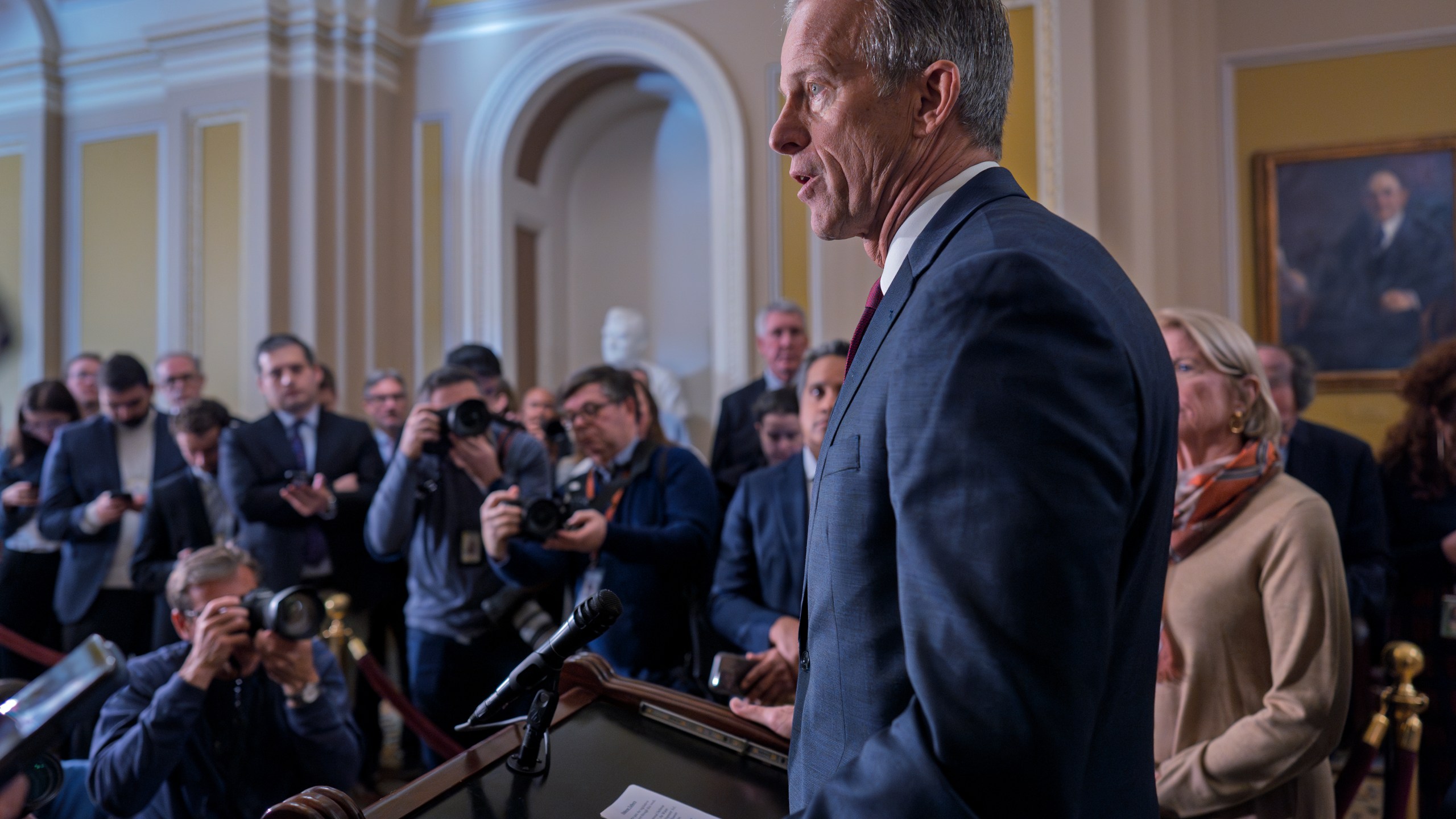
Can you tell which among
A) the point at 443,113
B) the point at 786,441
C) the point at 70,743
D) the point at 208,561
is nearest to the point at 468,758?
the point at 208,561

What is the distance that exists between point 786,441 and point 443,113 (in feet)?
14.3

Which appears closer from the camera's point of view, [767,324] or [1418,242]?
[767,324]

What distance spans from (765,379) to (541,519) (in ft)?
7.27

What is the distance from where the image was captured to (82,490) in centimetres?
404

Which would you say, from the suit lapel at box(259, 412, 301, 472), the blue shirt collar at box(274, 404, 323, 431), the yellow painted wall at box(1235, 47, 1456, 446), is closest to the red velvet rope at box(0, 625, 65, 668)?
the suit lapel at box(259, 412, 301, 472)

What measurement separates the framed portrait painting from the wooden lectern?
5.08 m

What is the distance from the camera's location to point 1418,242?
17.5 feet

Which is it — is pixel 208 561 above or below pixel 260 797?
above

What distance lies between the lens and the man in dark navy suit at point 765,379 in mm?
4438

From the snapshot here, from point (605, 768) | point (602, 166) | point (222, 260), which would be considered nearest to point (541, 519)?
point (605, 768)

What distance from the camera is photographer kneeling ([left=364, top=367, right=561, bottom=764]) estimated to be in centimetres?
310

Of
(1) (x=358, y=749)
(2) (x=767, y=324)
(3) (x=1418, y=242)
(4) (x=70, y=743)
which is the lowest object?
(4) (x=70, y=743)

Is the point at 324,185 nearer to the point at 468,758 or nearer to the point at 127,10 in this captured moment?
the point at 127,10

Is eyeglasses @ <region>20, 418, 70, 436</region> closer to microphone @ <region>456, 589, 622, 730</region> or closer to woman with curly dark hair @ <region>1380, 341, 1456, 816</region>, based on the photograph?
microphone @ <region>456, 589, 622, 730</region>
